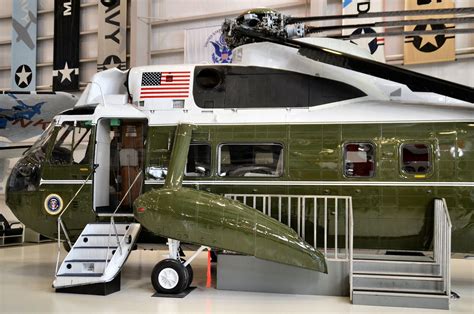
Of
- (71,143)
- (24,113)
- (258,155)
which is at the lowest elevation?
(258,155)

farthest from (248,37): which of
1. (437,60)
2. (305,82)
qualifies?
(437,60)

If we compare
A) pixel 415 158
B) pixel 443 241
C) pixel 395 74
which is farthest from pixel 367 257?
pixel 395 74

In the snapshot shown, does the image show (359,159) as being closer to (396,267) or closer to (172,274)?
(396,267)

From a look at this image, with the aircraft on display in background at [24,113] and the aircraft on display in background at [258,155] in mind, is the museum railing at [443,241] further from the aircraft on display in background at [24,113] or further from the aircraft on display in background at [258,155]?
the aircraft on display in background at [24,113]

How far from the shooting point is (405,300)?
554cm

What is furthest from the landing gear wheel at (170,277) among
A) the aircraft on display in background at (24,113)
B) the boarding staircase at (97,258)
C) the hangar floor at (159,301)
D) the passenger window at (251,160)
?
the aircraft on display in background at (24,113)

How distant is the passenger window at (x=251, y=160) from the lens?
6.47 m

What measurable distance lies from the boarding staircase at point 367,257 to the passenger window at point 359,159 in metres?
0.44

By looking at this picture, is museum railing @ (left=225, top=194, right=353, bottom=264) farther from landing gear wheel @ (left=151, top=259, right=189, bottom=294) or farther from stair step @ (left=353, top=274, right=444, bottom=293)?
landing gear wheel @ (left=151, top=259, right=189, bottom=294)

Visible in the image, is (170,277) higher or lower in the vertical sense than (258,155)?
lower

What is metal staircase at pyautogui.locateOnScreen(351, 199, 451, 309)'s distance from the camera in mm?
5492

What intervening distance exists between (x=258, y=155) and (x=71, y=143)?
9.64ft

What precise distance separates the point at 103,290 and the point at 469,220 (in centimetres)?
497

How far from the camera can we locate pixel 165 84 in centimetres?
696
